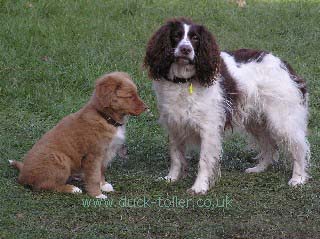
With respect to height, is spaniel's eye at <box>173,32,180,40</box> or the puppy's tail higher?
spaniel's eye at <box>173,32,180,40</box>

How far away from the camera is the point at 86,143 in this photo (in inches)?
247

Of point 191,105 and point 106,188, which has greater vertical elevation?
point 191,105

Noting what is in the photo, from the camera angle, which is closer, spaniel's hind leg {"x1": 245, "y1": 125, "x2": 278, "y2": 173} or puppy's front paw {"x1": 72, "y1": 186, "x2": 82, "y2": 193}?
puppy's front paw {"x1": 72, "y1": 186, "x2": 82, "y2": 193}

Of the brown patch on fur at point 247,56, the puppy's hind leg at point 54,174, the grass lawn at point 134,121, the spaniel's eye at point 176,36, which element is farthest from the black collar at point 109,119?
the brown patch on fur at point 247,56

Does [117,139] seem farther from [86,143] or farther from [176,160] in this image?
[176,160]

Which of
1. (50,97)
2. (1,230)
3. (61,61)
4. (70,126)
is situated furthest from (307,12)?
(1,230)

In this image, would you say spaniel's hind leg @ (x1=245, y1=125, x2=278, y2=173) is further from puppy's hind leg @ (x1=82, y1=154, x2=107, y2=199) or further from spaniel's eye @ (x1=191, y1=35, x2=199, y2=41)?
puppy's hind leg @ (x1=82, y1=154, x2=107, y2=199)

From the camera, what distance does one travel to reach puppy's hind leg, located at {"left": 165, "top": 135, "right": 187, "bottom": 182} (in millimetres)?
7055

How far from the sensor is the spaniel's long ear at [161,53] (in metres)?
6.61

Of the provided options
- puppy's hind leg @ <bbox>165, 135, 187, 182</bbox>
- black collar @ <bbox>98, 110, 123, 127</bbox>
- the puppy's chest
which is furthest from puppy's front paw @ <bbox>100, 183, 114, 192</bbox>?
puppy's hind leg @ <bbox>165, 135, 187, 182</bbox>

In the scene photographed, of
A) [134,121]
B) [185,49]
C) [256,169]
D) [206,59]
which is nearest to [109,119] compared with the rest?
[185,49]

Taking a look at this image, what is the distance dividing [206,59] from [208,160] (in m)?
0.97

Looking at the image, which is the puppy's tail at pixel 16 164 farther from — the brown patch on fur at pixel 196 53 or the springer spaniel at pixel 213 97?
the brown patch on fur at pixel 196 53

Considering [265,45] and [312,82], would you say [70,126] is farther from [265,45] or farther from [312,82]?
[265,45]
